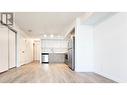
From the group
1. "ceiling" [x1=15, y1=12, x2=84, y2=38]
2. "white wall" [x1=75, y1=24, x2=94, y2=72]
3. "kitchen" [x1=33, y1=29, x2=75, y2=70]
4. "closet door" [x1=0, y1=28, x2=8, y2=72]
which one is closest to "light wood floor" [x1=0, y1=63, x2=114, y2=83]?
"closet door" [x1=0, y1=28, x2=8, y2=72]

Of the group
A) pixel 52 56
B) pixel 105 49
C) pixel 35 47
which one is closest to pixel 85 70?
pixel 105 49

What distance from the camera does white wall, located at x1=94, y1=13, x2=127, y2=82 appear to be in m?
3.88

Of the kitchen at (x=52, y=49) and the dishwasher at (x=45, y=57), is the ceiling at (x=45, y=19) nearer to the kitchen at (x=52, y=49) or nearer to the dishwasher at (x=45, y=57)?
the kitchen at (x=52, y=49)

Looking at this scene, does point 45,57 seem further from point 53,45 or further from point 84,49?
point 84,49

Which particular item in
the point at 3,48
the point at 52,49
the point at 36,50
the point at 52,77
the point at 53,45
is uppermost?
the point at 53,45

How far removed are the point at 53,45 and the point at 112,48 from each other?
9.07 metres

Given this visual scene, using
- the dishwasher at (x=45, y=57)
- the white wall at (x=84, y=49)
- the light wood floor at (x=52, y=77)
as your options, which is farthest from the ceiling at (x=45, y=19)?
the dishwasher at (x=45, y=57)

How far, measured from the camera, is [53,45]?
13352 millimetres

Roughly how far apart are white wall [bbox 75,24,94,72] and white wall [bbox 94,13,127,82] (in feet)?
1.95

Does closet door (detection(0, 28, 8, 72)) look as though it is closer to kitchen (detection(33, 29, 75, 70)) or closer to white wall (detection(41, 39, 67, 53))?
kitchen (detection(33, 29, 75, 70))

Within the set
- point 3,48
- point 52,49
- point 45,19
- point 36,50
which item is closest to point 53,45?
point 52,49

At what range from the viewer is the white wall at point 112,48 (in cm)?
388
